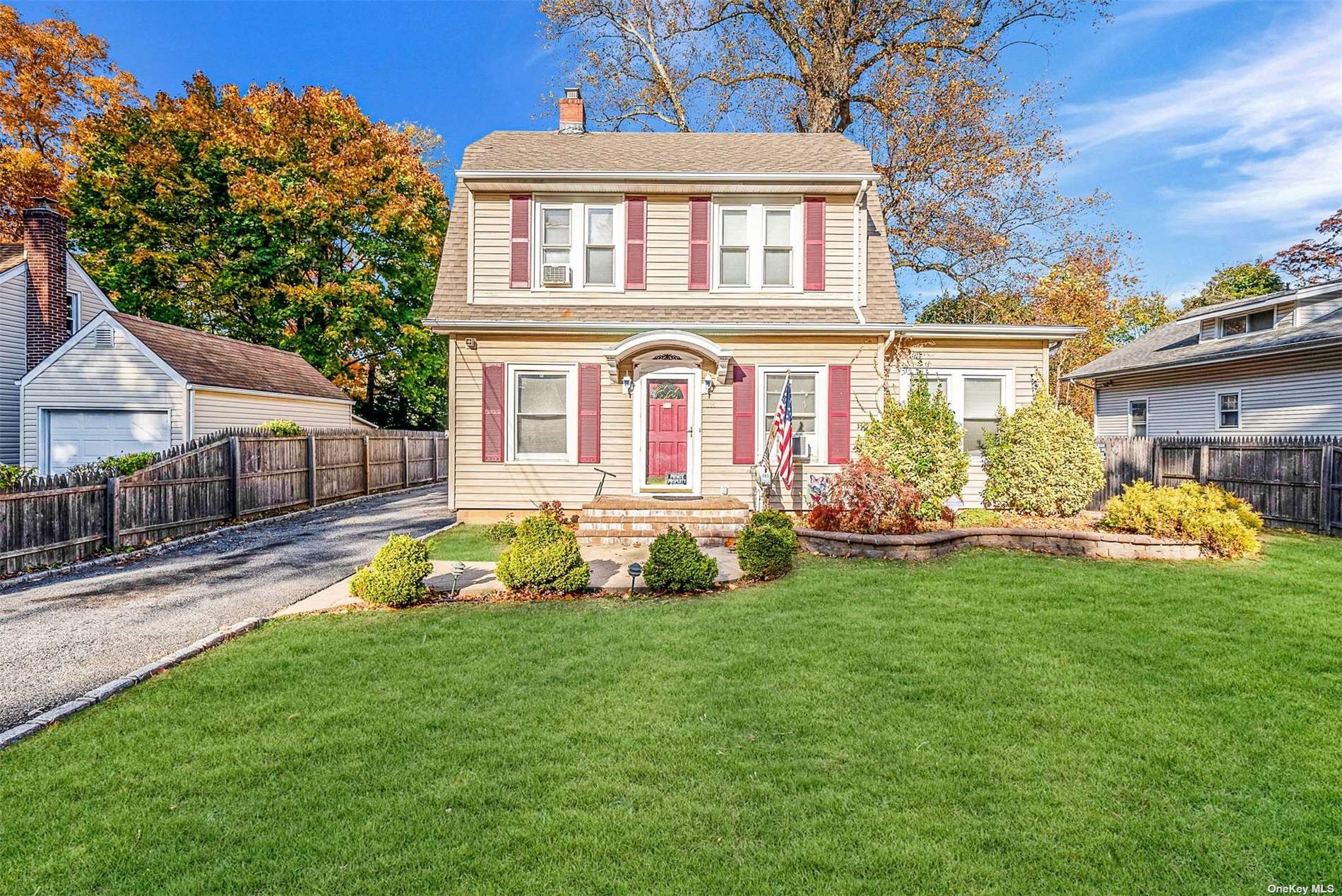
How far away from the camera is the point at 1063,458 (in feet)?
28.2

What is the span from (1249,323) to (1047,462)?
14.1 meters

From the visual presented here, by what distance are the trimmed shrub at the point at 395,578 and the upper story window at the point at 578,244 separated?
6.40 meters

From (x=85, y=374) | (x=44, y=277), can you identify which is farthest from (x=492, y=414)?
(x=44, y=277)

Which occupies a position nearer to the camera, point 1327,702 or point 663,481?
point 1327,702

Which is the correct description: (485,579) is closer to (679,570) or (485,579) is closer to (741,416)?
(679,570)

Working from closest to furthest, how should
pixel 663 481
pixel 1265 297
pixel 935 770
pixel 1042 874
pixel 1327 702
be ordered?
pixel 1042 874, pixel 935 770, pixel 1327 702, pixel 663 481, pixel 1265 297

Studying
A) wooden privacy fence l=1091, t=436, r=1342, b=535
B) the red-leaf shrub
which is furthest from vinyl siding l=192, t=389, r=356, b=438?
wooden privacy fence l=1091, t=436, r=1342, b=535

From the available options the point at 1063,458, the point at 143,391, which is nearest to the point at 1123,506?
the point at 1063,458

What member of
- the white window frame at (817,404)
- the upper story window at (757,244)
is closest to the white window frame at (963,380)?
the white window frame at (817,404)

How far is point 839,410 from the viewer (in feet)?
34.8

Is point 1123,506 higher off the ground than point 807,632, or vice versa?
point 1123,506

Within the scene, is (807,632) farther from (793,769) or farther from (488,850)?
(488,850)

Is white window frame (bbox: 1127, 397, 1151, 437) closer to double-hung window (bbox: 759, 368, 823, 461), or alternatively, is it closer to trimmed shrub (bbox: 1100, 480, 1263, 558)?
trimmed shrub (bbox: 1100, 480, 1263, 558)

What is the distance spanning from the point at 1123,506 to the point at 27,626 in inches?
497
